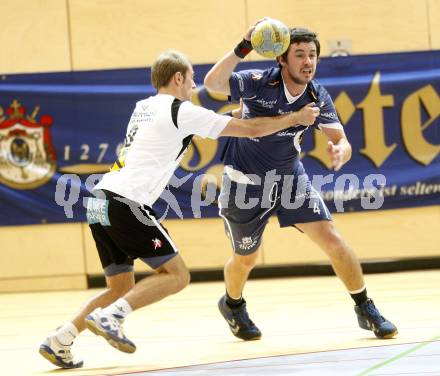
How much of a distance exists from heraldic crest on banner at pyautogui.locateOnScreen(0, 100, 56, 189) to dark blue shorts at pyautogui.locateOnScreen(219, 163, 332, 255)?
4.47 metres

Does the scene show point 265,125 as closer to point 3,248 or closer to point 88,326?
point 88,326

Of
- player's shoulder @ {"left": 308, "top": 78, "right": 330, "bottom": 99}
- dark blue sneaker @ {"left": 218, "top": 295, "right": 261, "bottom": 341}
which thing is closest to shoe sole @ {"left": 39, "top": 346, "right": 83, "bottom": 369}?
dark blue sneaker @ {"left": 218, "top": 295, "right": 261, "bottom": 341}

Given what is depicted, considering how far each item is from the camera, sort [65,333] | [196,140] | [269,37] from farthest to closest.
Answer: [196,140], [269,37], [65,333]

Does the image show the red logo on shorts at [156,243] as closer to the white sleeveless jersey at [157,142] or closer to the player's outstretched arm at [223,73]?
the white sleeveless jersey at [157,142]

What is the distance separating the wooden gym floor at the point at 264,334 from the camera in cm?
489

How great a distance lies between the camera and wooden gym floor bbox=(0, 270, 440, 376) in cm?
489

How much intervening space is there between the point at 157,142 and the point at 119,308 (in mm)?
937

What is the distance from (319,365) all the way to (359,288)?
1.16m

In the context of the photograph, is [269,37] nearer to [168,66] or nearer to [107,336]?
[168,66]

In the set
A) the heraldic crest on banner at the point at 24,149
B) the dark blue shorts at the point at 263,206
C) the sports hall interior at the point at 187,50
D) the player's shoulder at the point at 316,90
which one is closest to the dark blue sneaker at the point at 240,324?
the dark blue shorts at the point at 263,206

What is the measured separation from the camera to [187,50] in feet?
33.3

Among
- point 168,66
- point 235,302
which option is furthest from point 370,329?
point 168,66

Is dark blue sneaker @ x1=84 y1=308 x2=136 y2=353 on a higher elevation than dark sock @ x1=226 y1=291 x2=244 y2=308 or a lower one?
higher

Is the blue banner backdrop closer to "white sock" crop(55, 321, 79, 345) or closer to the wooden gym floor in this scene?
the wooden gym floor
